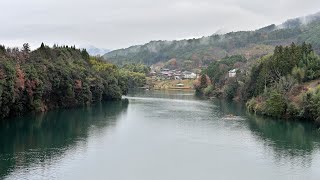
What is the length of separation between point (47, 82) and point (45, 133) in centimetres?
2403

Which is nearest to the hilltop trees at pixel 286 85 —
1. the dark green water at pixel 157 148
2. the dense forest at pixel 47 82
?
the dark green water at pixel 157 148

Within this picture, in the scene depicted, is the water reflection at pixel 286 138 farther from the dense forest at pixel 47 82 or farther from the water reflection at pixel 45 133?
the dense forest at pixel 47 82

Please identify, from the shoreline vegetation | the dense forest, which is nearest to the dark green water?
the shoreline vegetation

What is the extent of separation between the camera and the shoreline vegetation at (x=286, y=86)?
2805 inches

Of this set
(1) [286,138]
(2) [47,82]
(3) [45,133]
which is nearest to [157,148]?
(3) [45,133]

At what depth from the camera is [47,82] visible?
82.8 meters

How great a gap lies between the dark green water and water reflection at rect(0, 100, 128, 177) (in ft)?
0.28

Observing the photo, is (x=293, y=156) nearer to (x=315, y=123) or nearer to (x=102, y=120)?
(x=315, y=123)

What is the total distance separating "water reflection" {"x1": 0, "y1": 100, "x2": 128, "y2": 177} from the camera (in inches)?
1743

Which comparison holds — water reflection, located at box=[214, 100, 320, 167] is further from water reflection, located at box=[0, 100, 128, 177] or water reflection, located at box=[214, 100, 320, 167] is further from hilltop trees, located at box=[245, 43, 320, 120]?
water reflection, located at box=[0, 100, 128, 177]

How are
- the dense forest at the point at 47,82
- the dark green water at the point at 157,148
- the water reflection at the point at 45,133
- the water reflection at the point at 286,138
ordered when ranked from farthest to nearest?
the dense forest at the point at 47,82, the water reflection at the point at 286,138, the water reflection at the point at 45,133, the dark green water at the point at 157,148

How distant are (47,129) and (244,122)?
97.2 feet

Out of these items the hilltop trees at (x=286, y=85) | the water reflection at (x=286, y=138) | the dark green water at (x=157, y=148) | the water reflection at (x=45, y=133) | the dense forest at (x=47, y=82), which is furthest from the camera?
the hilltop trees at (x=286, y=85)

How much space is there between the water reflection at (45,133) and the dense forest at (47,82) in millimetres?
3026
